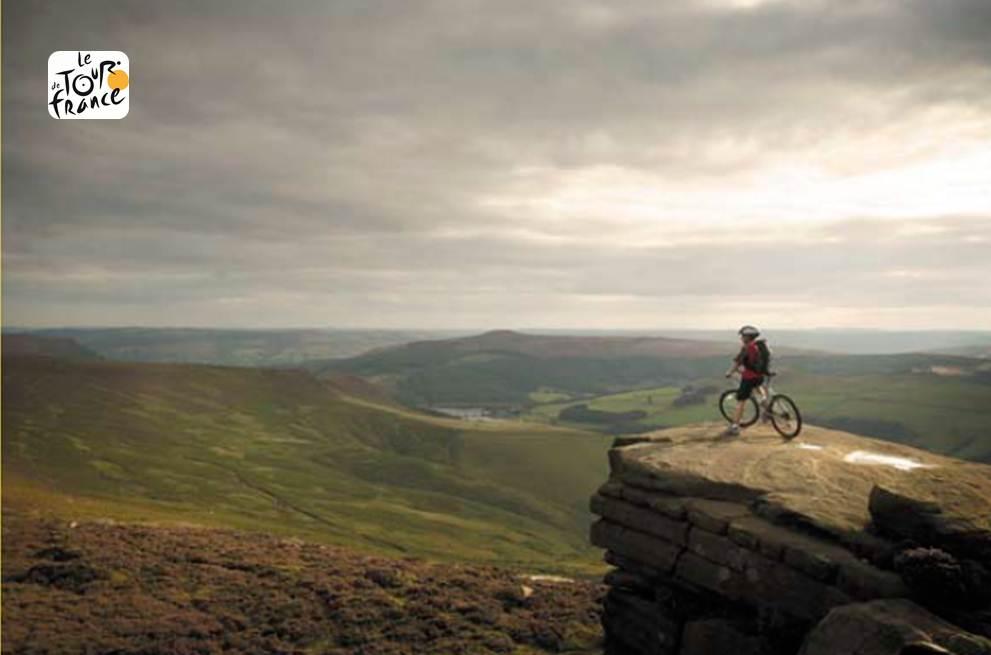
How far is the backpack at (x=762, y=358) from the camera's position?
33.1m

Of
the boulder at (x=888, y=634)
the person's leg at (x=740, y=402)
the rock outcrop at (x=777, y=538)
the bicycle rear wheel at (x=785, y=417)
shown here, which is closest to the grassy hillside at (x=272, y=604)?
the rock outcrop at (x=777, y=538)

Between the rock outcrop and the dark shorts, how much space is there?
84.1 inches

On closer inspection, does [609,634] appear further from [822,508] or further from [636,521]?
[822,508]

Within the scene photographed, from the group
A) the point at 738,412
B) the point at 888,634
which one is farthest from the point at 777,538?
the point at 738,412

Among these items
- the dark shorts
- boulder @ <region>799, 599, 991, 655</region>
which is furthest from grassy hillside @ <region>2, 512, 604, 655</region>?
boulder @ <region>799, 599, 991, 655</region>

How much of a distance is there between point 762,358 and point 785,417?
3057mm

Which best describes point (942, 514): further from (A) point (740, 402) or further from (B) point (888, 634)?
(A) point (740, 402)

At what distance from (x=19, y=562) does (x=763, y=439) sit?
6241 cm

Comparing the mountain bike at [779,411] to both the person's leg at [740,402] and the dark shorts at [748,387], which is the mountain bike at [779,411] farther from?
the person's leg at [740,402]

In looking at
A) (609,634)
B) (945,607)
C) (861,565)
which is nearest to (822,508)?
(861,565)

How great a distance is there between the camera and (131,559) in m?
58.8

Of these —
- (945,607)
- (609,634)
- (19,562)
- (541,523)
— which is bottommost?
(541,523)

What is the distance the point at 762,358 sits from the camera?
3344 cm

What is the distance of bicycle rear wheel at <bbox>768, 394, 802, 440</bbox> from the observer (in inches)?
1277
